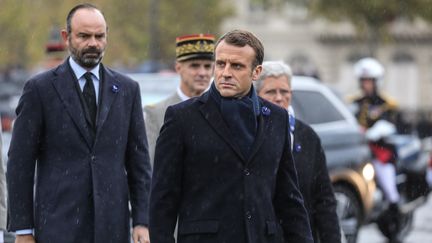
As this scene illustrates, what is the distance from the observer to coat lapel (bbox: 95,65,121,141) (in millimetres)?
6293

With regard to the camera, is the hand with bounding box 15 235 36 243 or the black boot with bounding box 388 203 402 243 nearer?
the hand with bounding box 15 235 36 243

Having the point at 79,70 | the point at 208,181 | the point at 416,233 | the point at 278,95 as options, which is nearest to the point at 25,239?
the point at 79,70

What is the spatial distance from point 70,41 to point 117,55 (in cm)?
4812

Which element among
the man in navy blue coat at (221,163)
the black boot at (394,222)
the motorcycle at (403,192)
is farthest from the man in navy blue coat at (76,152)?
the black boot at (394,222)

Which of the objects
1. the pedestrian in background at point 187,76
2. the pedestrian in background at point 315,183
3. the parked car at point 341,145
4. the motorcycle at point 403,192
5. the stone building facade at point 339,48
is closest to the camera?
the pedestrian in background at point 315,183

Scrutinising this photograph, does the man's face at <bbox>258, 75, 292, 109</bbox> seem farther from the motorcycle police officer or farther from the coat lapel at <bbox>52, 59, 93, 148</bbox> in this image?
the motorcycle police officer

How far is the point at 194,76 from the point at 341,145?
18.0ft

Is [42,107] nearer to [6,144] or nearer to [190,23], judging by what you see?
[6,144]

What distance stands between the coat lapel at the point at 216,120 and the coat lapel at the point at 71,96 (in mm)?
1009

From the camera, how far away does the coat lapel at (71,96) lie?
6.21 m

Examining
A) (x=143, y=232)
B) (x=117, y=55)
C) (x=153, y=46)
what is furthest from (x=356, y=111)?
(x=117, y=55)

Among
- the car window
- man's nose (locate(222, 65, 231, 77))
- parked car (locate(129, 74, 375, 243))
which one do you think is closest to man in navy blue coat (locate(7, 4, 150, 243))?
man's nose (locate(222, 65, 231, 77))

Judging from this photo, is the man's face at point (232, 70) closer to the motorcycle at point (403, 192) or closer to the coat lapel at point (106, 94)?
the coat lapel at point (106, 94)

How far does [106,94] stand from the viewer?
6.36 metres
